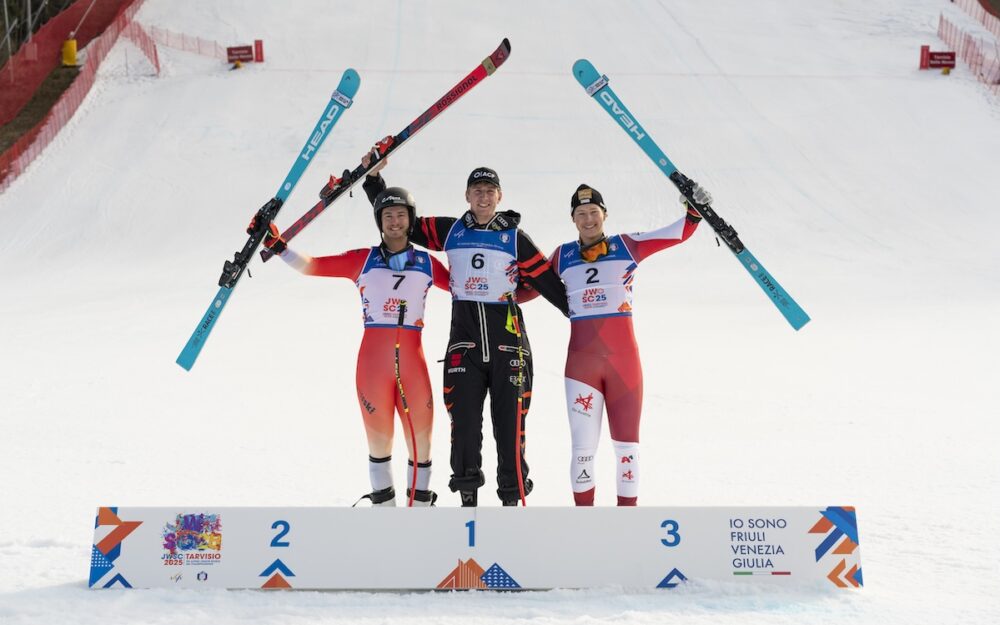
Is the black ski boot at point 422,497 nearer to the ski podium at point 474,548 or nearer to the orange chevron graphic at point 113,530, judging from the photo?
the ski podium at point 474,548

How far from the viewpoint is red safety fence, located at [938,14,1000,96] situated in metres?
20.8

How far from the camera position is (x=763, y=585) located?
3359mm

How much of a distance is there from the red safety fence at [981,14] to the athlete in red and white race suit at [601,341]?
22943 millimetres

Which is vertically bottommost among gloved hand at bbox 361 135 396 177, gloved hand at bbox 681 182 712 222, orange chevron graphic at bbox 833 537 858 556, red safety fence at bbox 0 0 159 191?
orange chevron graphic at bbox 833 537 858 556

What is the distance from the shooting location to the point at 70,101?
20.7 metres

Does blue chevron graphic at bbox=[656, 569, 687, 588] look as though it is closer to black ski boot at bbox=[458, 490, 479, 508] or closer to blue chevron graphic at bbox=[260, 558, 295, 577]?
black ski boot at bbox=[458, 490, 479, 508]

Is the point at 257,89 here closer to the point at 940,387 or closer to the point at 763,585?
the point at 940,387

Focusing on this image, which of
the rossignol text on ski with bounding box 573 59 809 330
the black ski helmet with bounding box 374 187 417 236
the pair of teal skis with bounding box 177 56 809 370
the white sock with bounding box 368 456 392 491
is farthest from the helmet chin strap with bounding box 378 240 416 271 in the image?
the rossignol text on ski with bounding box 573 59 809 330

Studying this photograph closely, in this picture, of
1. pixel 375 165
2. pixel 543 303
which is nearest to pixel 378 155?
pixel 375 165

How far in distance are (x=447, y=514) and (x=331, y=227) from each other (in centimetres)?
1313

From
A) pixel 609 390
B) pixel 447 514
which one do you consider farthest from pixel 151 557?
pixel 609 390

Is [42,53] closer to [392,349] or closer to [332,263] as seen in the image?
[332,263]

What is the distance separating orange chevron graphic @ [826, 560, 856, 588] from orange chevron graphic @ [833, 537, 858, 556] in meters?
0.04

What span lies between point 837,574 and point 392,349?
209 centimetres
